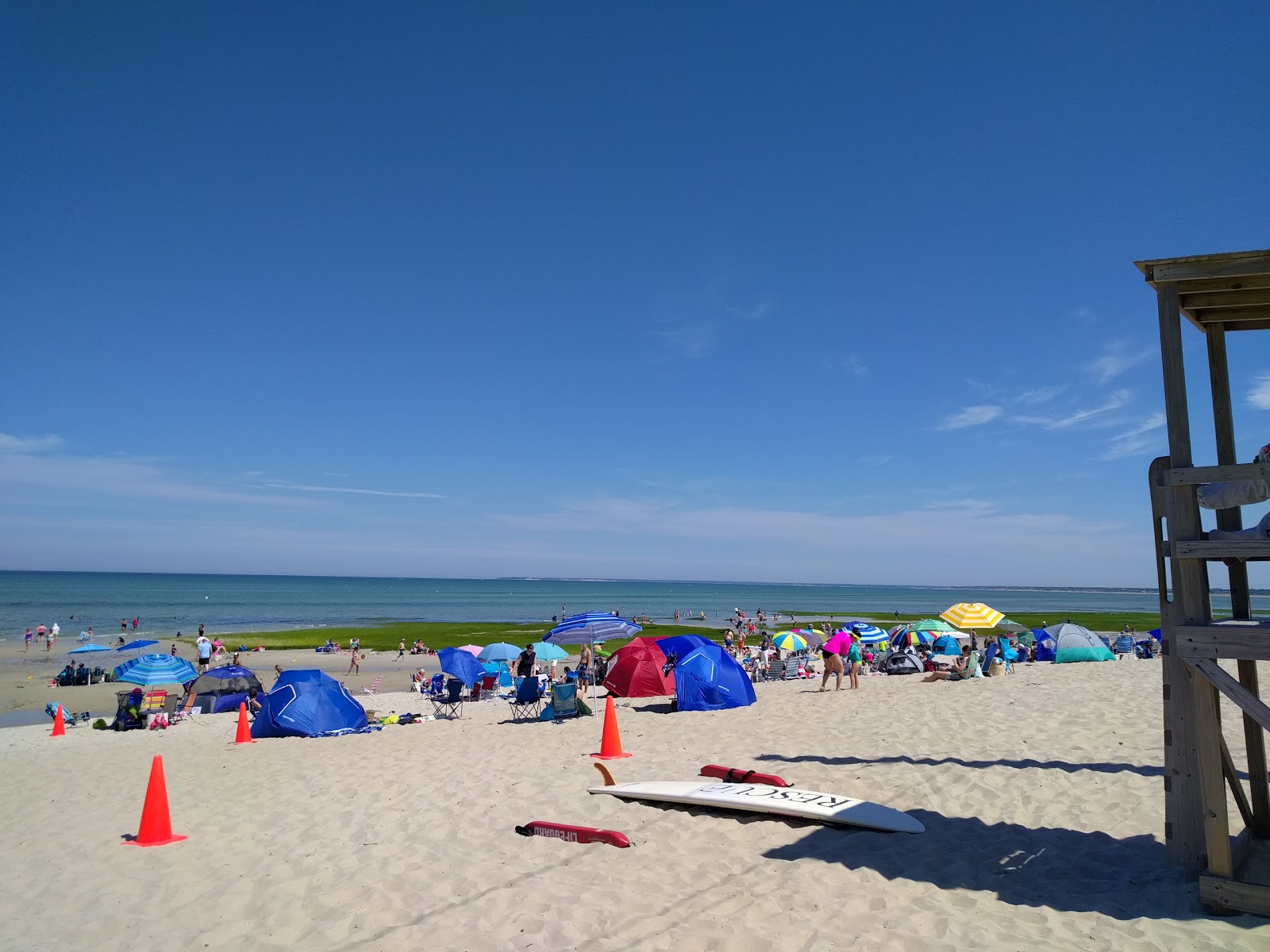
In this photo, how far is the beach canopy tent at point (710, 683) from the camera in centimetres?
1521

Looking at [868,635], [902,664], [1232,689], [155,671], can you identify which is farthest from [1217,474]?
[868,635]

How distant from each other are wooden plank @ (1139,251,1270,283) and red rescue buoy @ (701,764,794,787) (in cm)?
574

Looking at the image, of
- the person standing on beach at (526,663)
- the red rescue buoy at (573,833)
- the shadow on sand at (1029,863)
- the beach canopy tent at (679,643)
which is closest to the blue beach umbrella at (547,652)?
the person standing on beach at (526,663)

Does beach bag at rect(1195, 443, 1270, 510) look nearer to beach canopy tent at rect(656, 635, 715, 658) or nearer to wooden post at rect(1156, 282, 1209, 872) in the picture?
wooden post at rect(1156, 282, 1209, 872)

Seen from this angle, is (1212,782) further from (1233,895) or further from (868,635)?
(868,635)

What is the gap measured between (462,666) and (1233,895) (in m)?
20.2

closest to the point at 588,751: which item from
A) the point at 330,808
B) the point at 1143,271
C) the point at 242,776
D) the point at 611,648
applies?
the point at 330,808

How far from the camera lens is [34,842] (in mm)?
7812

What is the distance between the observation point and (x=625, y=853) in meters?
6.33

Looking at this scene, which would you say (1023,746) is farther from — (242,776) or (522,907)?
(242,776)

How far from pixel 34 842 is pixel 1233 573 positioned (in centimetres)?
1123

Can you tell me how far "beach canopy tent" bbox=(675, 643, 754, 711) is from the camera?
49.9 ft

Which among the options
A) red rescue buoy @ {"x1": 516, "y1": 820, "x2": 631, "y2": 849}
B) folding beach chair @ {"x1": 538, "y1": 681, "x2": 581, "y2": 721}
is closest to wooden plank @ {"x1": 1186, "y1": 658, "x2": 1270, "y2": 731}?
red rescue buoy @ {"x1": 516, "y1": 820, "x2": 631, "y2": 849}

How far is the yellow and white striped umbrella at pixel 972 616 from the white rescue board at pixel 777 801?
1901cm
